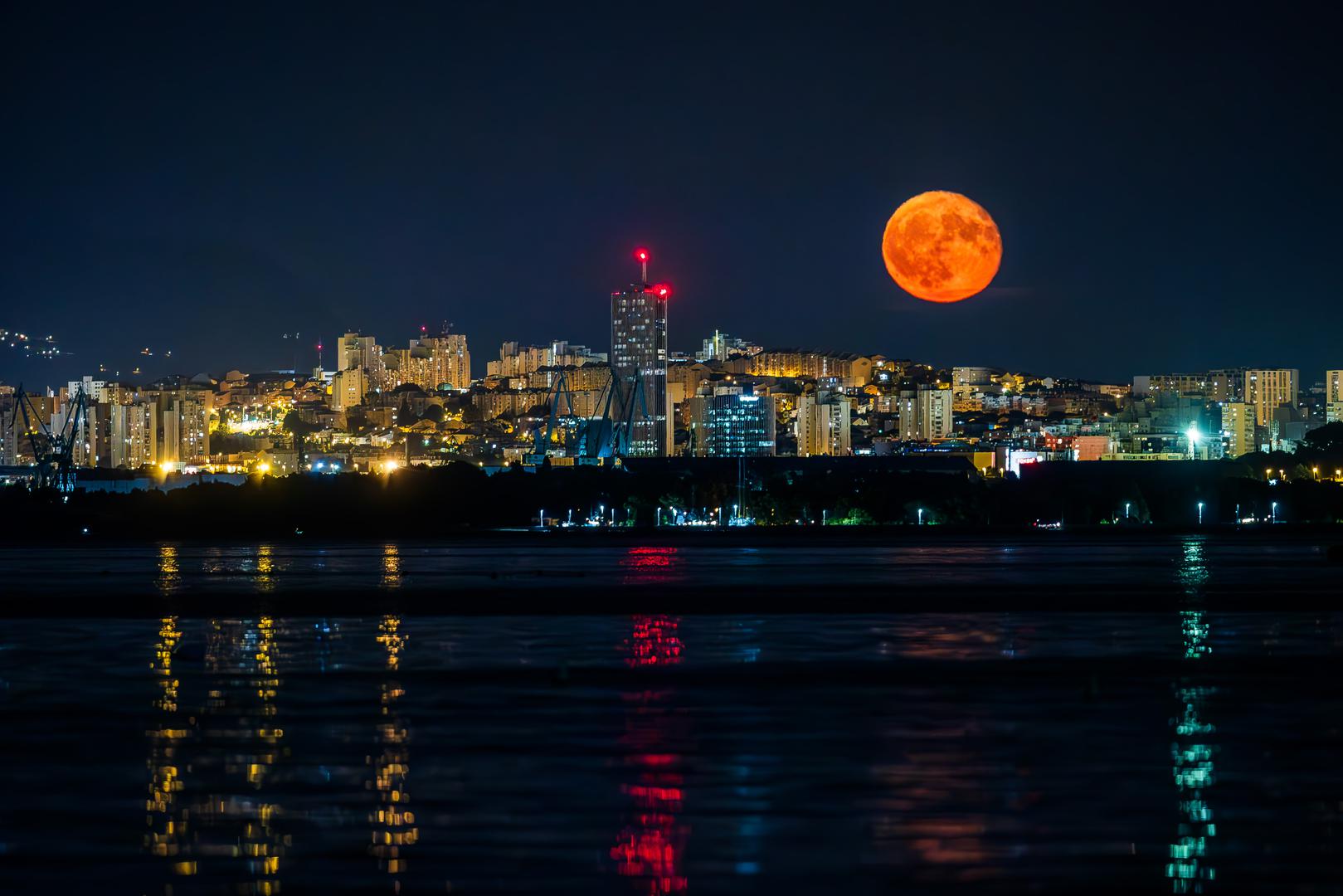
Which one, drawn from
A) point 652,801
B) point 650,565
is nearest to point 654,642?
point 652,801

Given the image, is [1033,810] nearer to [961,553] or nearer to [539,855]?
[539,855]

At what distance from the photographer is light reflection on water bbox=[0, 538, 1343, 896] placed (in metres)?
11.6

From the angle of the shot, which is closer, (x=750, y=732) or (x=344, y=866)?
(x=344, y=866)

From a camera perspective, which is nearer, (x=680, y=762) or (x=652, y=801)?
(x=652, y=801)

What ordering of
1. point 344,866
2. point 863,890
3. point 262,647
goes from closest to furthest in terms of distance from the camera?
point 863,890 < point 344,866 < point 262,647

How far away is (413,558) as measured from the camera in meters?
60.9

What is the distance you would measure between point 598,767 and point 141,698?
24.8 ft

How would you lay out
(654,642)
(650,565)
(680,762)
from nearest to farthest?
(680,762) → (654,642) → (650,565)

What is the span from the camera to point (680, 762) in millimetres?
15711

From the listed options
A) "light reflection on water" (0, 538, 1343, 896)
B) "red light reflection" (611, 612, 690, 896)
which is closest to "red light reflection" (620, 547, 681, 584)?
"light reflection on water" (0, 538, 1343, 896)

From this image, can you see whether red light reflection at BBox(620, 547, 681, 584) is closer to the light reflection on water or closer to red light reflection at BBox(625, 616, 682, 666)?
red light reflection at BBox(625, 616, 682, 666)

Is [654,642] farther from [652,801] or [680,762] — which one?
[652,801]

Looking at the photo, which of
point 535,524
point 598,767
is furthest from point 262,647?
point 535,524

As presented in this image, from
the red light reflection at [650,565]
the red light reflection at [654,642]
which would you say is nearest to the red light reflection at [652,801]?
the red light reflection at [654,642]
